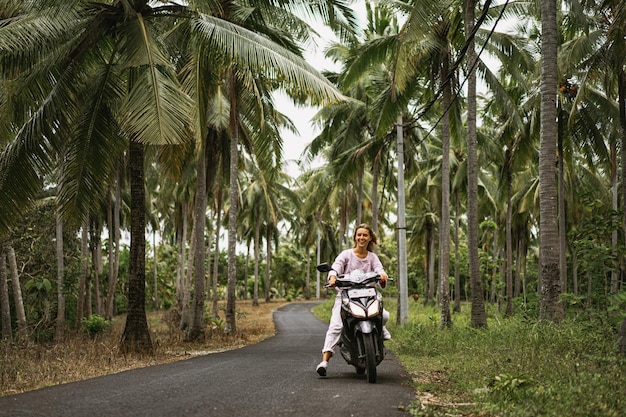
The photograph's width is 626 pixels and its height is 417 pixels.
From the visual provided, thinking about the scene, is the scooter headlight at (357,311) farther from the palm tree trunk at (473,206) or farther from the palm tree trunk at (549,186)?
the palm tree trunk at (473,206)

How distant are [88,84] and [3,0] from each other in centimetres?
209

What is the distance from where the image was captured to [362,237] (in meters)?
7.17

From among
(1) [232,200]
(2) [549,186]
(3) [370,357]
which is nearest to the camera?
(3) [370,357]

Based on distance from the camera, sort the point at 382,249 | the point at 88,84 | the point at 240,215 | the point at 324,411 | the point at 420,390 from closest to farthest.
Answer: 1. the point at 324,411
2. the point at 420,390
3. the point at 88,84
4. the point at 240,215
5. the point at 382,249

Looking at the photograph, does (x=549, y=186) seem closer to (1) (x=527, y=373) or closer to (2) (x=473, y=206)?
(2) (x=473, y=206)

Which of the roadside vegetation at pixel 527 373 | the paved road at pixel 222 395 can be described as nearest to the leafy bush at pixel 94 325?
the roadside vegetation at pixel 527 373

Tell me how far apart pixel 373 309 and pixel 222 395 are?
1867mm

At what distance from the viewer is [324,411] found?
4.91m

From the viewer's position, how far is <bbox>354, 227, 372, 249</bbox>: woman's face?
7176 millimetres

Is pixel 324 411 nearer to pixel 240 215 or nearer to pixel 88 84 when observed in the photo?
pixel 88 84

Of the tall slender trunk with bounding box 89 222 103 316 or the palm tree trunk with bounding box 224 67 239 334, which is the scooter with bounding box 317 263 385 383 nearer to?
the palm tree trunk with bounding box 224 67 239 334

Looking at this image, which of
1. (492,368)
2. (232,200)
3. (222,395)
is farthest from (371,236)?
(232,200)

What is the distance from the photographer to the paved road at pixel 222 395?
4887 mm

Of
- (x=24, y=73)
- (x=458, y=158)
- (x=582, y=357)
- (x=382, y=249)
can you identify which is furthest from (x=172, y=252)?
(x=582, y=357)
